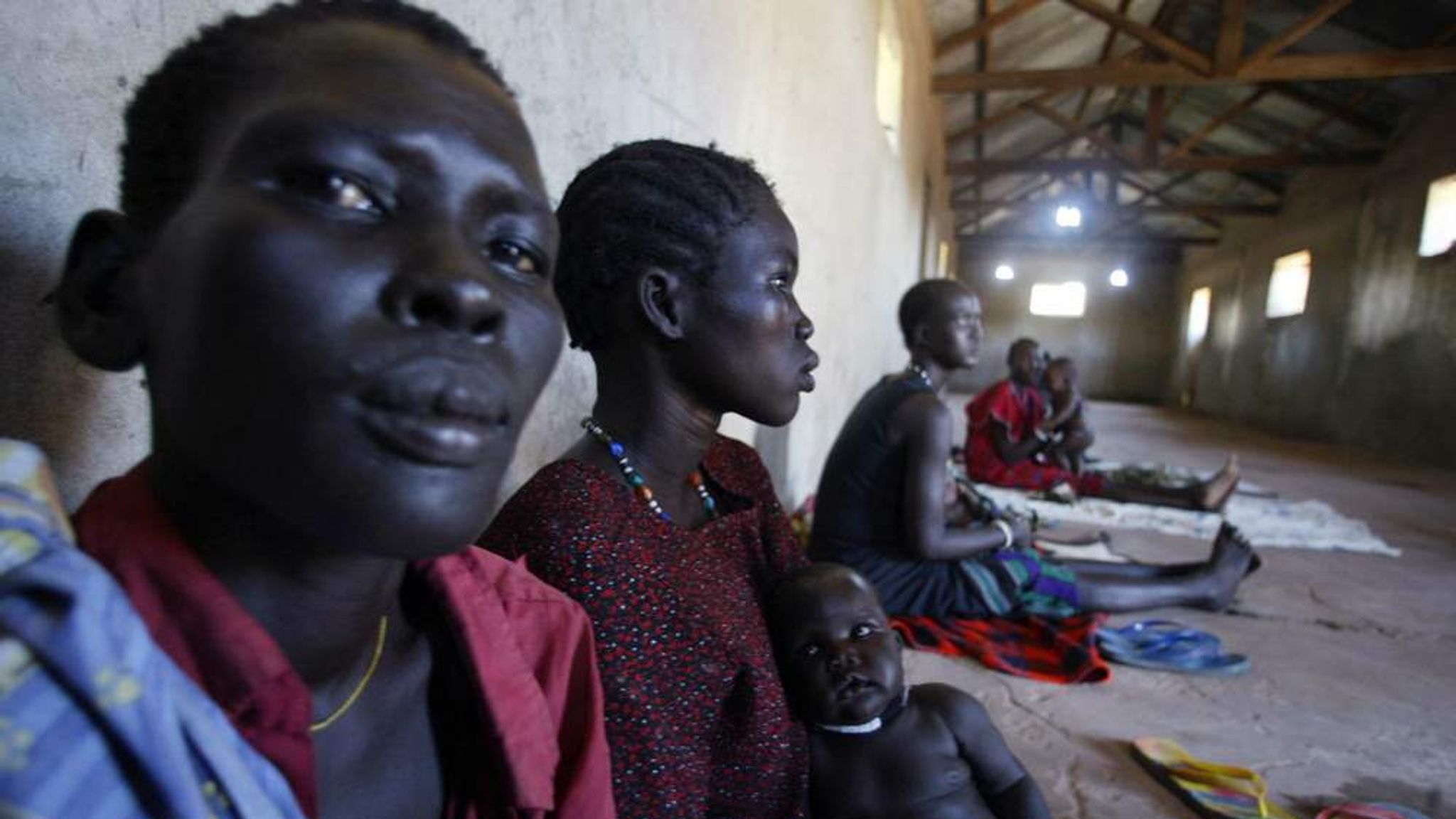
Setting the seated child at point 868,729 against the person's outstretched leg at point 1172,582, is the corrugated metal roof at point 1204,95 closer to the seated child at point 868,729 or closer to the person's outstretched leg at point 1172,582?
the person's outstretched leg at point 1172,582

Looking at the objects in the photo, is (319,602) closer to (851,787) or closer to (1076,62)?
(851,787)

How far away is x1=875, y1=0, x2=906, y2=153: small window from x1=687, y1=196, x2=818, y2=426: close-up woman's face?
4770 millimetres

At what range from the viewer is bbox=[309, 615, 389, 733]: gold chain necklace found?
2.29 ft

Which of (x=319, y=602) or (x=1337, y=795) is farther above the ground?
(x=319, y=602)

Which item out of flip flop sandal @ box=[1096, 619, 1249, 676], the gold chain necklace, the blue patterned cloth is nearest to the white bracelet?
flip flop sandal @ box=[1096, 619, 1249, 676]

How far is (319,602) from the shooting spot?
0.64 meters

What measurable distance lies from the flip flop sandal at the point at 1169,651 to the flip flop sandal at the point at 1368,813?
2.45ft

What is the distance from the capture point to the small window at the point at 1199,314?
16.4m

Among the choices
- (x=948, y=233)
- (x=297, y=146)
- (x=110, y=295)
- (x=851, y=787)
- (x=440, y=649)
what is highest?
(x=948, y=233)

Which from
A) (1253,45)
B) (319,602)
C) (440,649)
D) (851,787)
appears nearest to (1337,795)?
(851,787)

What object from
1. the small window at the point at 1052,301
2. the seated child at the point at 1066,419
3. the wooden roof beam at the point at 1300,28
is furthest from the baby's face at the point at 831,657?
the small window at the point at 1052,301

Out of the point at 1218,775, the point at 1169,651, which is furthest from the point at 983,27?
the point at 1218,775

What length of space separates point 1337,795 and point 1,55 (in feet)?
7.80

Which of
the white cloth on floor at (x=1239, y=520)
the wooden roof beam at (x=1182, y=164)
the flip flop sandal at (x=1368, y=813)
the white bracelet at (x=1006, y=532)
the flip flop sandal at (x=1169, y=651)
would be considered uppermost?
the wooden roof beam at (x=1182, y=164)
